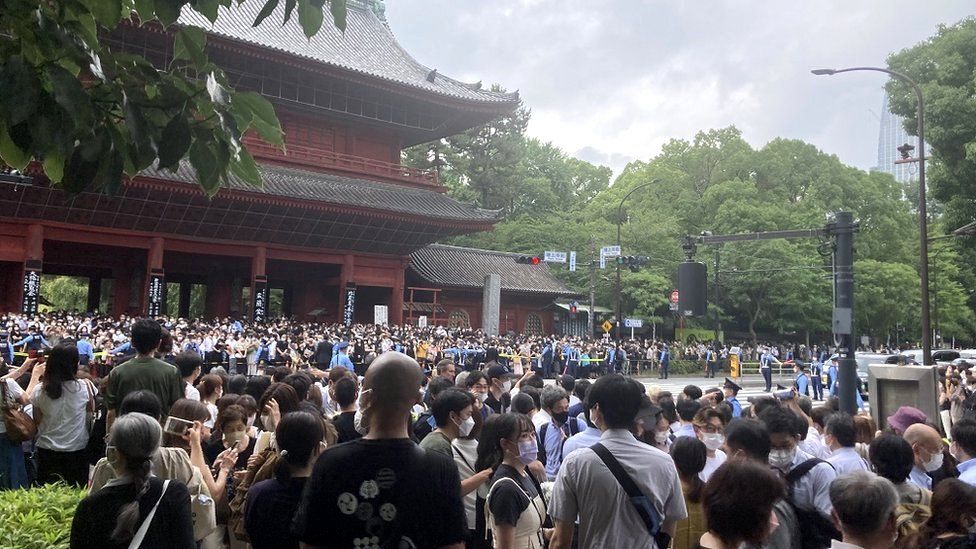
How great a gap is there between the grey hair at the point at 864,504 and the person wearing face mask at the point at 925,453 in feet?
7.68

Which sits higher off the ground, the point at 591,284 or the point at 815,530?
the point at 591,284

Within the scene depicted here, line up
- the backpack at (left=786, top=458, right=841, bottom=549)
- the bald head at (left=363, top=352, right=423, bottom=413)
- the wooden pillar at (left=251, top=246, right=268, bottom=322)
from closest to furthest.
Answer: the bald head at (left=363, top=352, right=423, bottom=413)
the backpack at (left=786, top=458, right=841, bottom=549)
the wooden pillar at (left=251, top=246, right=268, bottom=322)

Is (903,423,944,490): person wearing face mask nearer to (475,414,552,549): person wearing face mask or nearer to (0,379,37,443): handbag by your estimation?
(475,414,552,549): person wearing face mask

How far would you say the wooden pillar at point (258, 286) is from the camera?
28.4m

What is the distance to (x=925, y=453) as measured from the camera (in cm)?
531

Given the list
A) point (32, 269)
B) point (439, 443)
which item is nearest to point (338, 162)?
point (32, 269)

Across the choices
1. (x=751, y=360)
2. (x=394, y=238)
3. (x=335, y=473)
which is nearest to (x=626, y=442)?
(x=335, y=473)

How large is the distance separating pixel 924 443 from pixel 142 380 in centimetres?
576

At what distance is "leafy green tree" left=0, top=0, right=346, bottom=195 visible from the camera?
281cm

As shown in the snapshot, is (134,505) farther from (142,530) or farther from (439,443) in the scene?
(439,443)

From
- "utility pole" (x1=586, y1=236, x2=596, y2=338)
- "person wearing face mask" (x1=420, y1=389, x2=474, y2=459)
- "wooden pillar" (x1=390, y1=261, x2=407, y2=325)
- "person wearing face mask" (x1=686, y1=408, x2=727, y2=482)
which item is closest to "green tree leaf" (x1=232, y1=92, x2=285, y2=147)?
"person wearing face mask" (x1=420, y1=389, x2=474, y2=459)

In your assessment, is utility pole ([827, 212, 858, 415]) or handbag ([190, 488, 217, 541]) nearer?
handbag ([190, 488, 217, 541])

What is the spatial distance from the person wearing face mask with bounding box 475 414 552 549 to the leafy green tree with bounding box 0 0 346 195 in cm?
210

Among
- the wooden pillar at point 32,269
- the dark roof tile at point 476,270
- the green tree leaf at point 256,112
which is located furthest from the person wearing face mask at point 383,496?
the dark roof tile at point 476,270
